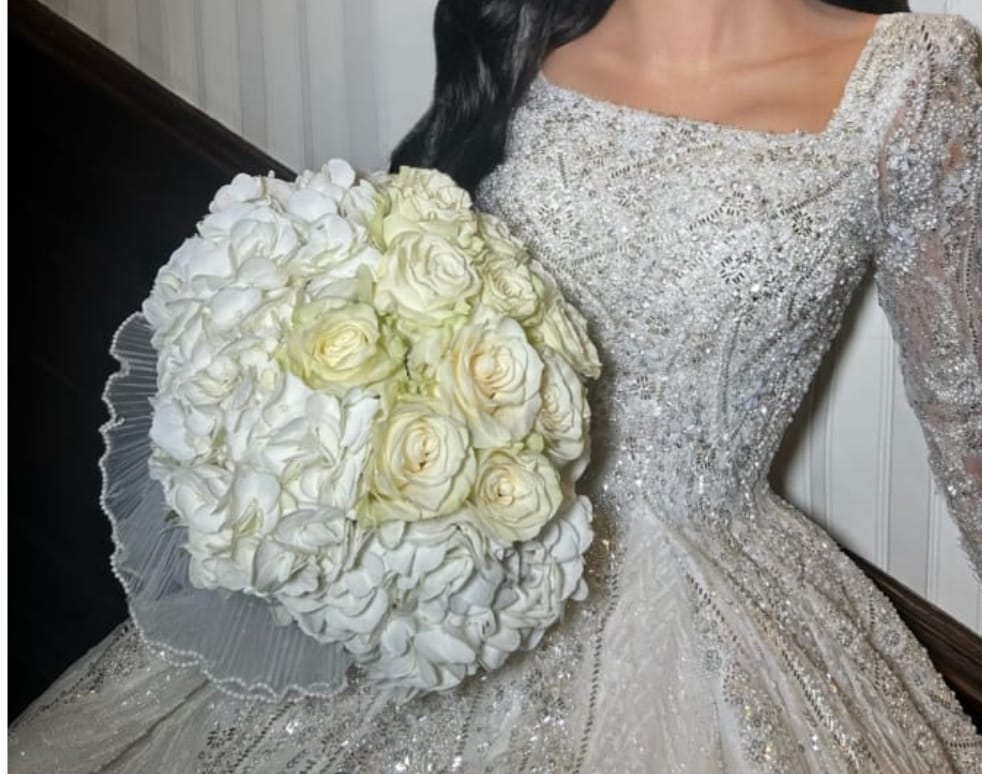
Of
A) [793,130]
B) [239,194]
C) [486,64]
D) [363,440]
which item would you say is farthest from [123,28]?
[363,440]

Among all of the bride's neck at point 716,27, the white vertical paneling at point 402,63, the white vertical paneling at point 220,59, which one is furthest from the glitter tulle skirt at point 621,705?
the white vertical paneling at point 220,59

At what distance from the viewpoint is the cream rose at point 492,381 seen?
62 cm

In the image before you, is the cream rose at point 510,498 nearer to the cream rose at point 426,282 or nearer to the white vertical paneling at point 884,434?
the cream rose at point 426,282

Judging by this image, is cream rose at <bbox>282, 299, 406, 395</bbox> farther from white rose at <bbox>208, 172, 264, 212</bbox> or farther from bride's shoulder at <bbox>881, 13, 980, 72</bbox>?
bride's shoulder at <bbox>881, 13, 980, 72</bbox>

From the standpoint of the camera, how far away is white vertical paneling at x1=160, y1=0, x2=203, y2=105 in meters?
1.34

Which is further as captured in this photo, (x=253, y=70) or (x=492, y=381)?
(x=253, y=70)

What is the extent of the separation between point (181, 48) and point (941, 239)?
0.88 metres

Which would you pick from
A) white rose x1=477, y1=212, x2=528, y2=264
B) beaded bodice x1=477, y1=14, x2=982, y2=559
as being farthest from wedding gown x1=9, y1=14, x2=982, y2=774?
white rose x1=477, y1=212, x2=528, y2=264

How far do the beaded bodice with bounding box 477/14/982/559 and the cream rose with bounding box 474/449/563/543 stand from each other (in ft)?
0.94

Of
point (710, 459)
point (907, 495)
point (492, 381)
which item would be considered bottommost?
point (907, 495)

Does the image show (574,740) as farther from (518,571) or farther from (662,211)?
(662,211)

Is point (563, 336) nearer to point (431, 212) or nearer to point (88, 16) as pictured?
point (431, 212)

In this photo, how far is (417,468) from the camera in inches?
23.7

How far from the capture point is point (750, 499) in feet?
3.13
